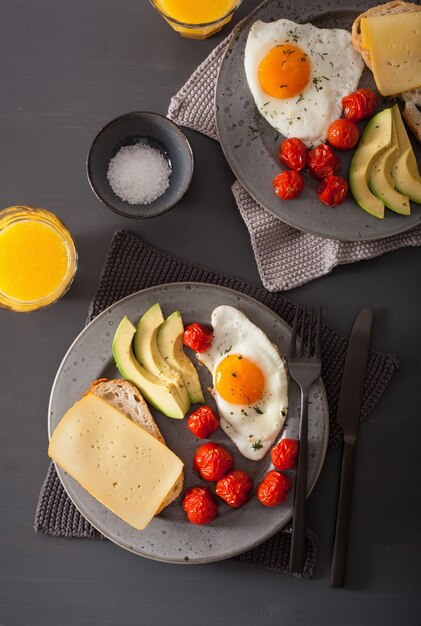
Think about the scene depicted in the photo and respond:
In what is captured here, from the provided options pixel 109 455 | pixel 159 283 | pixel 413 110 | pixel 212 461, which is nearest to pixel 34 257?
pixel 159 283

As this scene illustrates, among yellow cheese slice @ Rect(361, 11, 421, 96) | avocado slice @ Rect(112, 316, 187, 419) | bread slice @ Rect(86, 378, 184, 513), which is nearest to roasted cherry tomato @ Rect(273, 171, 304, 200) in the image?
yellow cheese slice @ Rect(361, 11, 421, 96)

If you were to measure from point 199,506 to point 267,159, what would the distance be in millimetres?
1285

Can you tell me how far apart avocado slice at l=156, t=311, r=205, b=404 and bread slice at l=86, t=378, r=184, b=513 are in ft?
0.54

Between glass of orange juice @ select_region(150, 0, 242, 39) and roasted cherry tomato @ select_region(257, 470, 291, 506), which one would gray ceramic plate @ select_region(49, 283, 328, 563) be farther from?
glass of orange juice @ select_region(150, 0, 242, 39)

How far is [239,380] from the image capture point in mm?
2811

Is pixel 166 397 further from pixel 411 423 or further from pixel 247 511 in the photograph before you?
pixel 411 423

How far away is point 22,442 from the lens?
3.02 m

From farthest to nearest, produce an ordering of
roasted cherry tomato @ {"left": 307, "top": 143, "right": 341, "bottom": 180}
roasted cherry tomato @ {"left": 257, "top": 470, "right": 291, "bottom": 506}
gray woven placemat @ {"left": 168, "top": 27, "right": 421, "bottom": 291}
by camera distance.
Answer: gray woven placemat @ {"left": 168, "top": 27, "right": 421, "bottom": 291}
roasted cherry tomato @ {"left": 307, "top": 143, "right": 341, "bottom": 180}
roasted cherry tomato @ {"left": 257, "top": 470, "right": 291, "bottom": 506}

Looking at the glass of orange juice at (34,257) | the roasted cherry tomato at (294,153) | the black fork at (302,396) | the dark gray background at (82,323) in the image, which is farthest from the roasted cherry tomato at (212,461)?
the roasted cherry tomato at (294,153)

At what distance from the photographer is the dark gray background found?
2980 millimetres

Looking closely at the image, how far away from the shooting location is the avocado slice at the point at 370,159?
2.89 meters

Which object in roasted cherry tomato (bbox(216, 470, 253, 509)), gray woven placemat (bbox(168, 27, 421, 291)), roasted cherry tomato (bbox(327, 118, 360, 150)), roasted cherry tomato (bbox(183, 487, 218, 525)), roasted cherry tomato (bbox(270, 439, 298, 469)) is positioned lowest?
roasted cherry tomato (bbox(183, 487, 218, 525))

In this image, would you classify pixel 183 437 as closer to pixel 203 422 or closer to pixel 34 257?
pixel 203 422

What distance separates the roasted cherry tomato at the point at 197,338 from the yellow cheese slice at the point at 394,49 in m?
1.11
